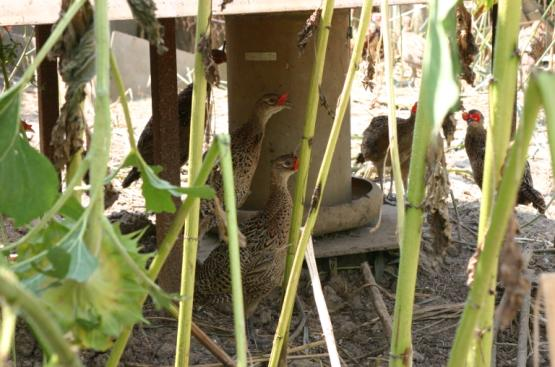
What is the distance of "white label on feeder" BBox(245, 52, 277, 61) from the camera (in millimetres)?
3781

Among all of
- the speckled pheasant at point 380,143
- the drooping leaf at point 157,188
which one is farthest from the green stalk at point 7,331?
the speckled pheasant at point 380,143

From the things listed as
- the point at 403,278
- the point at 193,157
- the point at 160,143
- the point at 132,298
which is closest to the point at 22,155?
the point at 132,298

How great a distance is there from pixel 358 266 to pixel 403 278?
9.32 feet

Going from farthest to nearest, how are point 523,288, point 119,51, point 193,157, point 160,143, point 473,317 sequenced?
1. point 119,51
2. point 160,143
3. point 193,157
4. point 473,317
5. point 523,288

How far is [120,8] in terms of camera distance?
85.1 inches

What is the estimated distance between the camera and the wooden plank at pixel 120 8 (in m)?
2.11

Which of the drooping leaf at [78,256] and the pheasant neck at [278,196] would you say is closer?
the drooping leaf at [78,256]

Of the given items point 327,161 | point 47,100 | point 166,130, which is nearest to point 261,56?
point 166,130

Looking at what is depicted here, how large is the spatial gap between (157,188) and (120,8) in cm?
136

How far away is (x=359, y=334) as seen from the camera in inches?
134

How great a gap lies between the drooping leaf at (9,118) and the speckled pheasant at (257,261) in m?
2.54

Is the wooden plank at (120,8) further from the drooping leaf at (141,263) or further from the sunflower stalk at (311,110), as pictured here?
the drooping leaf at (141,263)

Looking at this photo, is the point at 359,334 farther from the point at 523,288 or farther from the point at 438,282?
the point at 523,288

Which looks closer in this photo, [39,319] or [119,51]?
[39,319]
